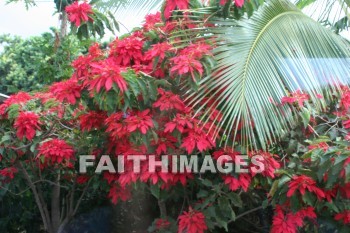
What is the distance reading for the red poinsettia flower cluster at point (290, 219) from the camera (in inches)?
122

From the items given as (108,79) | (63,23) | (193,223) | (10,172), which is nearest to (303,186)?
(193,223)

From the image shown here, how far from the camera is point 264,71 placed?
314 cm

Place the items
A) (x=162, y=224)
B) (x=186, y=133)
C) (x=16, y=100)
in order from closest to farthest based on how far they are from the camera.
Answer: (x=186, y=133), (x=162, y=224), (x=16, y=100)

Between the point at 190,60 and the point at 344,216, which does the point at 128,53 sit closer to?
the point at 190,60

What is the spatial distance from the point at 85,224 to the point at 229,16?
9.26ft

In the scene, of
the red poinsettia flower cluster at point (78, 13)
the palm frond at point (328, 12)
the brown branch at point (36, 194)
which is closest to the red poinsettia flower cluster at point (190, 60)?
the red poinsettia flower cluster at point (78, 13)

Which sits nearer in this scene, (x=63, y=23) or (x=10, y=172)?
(x=10, y=172)

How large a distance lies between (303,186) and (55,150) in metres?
1.69

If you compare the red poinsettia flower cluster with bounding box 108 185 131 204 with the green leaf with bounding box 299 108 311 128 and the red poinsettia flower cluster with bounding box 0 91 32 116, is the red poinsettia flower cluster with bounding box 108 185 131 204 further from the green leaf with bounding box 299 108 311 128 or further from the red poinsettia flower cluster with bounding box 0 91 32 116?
the green leaf with bounding box 299 108 311 128

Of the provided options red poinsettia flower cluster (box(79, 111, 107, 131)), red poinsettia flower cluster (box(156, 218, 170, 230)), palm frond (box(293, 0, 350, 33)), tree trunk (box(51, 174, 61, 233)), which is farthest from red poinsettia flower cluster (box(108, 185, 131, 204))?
palm frond (box(293, 0, 350, 33))

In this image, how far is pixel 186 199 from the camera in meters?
3.64

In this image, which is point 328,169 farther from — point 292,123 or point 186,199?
point 186,199

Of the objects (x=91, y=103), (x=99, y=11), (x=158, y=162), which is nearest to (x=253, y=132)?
(x=158, y=162)

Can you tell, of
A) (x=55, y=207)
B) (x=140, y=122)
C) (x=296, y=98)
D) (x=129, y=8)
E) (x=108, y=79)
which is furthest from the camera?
(x=55, y=207)
